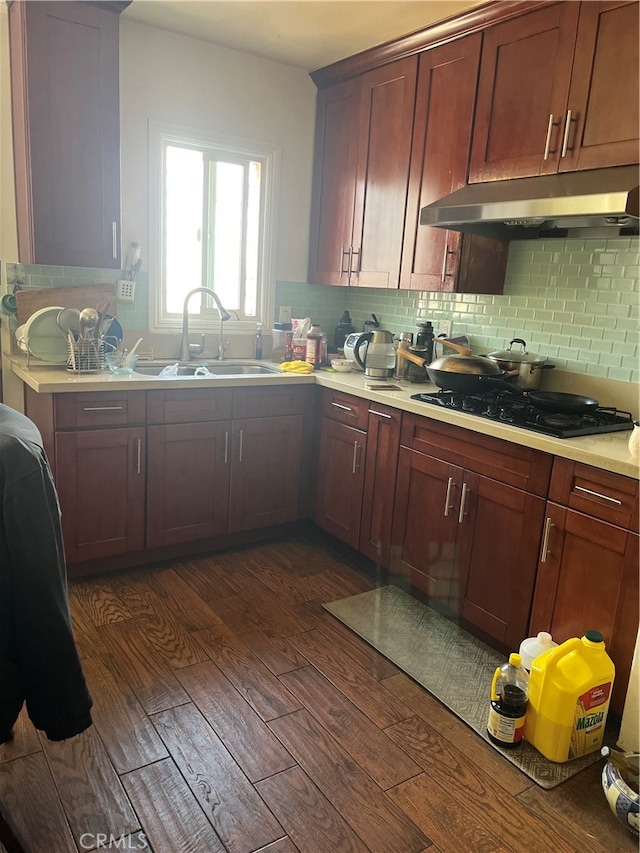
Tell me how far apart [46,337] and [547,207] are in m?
2.11

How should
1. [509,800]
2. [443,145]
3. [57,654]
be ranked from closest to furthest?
[57,654], [509,800], [443,145]

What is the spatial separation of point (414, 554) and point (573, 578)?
0.79 m

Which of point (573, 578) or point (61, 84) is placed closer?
point (573, 578)

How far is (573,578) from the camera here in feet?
6.73

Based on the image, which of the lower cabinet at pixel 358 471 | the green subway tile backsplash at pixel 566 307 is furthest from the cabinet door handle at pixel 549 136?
the lower cabinet at pixel 358 471

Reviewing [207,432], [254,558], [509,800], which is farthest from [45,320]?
[509,800]

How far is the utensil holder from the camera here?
2.74m

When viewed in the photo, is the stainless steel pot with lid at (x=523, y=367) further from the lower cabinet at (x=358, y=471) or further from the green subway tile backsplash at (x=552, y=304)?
the lower cabinet at (x=358, y=471)

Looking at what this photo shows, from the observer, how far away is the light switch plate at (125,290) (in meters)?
3.18

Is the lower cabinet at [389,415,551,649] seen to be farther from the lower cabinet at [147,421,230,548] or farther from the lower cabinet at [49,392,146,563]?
the lower cabinet at [49,392,146,563]

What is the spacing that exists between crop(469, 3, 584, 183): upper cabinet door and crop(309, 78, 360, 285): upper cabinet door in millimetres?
890

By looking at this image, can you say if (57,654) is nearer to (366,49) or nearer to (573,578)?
(573,578)

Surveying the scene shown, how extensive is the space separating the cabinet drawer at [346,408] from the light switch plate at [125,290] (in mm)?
1109

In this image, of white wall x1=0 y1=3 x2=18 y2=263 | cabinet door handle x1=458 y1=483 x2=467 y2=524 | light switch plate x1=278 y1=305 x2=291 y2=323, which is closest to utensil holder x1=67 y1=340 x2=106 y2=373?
white wall x1=0 y1=3 x2=18 y2=263
